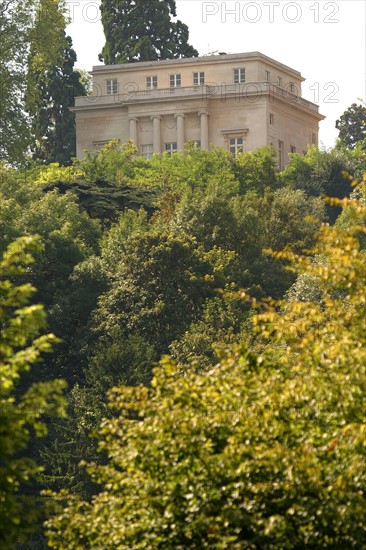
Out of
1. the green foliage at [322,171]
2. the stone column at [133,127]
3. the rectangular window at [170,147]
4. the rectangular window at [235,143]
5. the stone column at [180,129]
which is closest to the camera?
the green foliage at [322,171]

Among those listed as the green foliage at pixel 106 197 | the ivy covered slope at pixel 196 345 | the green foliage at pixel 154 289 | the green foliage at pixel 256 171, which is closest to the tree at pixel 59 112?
the ivy covered slope at pixel 196 345

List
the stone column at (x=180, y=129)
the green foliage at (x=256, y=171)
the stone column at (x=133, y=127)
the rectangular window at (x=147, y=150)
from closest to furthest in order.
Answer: the green foliage at (x=256, y=171) < the stone column at (x=180, y=129) < the rectangular window at (x=147, y=150) < the stone column at (x=133, y=127)

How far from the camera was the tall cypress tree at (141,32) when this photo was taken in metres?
152

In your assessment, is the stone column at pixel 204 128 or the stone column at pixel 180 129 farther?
the stone column at pixel 180 129

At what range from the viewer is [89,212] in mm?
110000

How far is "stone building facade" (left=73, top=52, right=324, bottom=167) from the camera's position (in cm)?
14788

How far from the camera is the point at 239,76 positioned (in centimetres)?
15125

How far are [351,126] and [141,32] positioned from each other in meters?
19.6

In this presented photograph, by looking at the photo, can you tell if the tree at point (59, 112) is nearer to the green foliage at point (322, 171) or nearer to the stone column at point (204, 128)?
the stone column at point (204, 128)

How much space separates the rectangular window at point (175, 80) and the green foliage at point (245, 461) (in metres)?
123

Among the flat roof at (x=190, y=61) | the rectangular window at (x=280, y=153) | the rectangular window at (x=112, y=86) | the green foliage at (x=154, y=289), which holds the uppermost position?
the flat roof at (x=190, y=61)

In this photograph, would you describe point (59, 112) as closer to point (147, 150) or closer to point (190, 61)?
point (147, 150)

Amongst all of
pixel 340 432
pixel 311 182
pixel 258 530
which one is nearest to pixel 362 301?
pixel 340 432

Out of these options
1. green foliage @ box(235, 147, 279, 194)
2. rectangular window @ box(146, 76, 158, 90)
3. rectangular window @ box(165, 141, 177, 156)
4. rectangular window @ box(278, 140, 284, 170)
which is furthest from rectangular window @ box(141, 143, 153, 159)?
green foliage @ box(235, 147, 279, 194)
